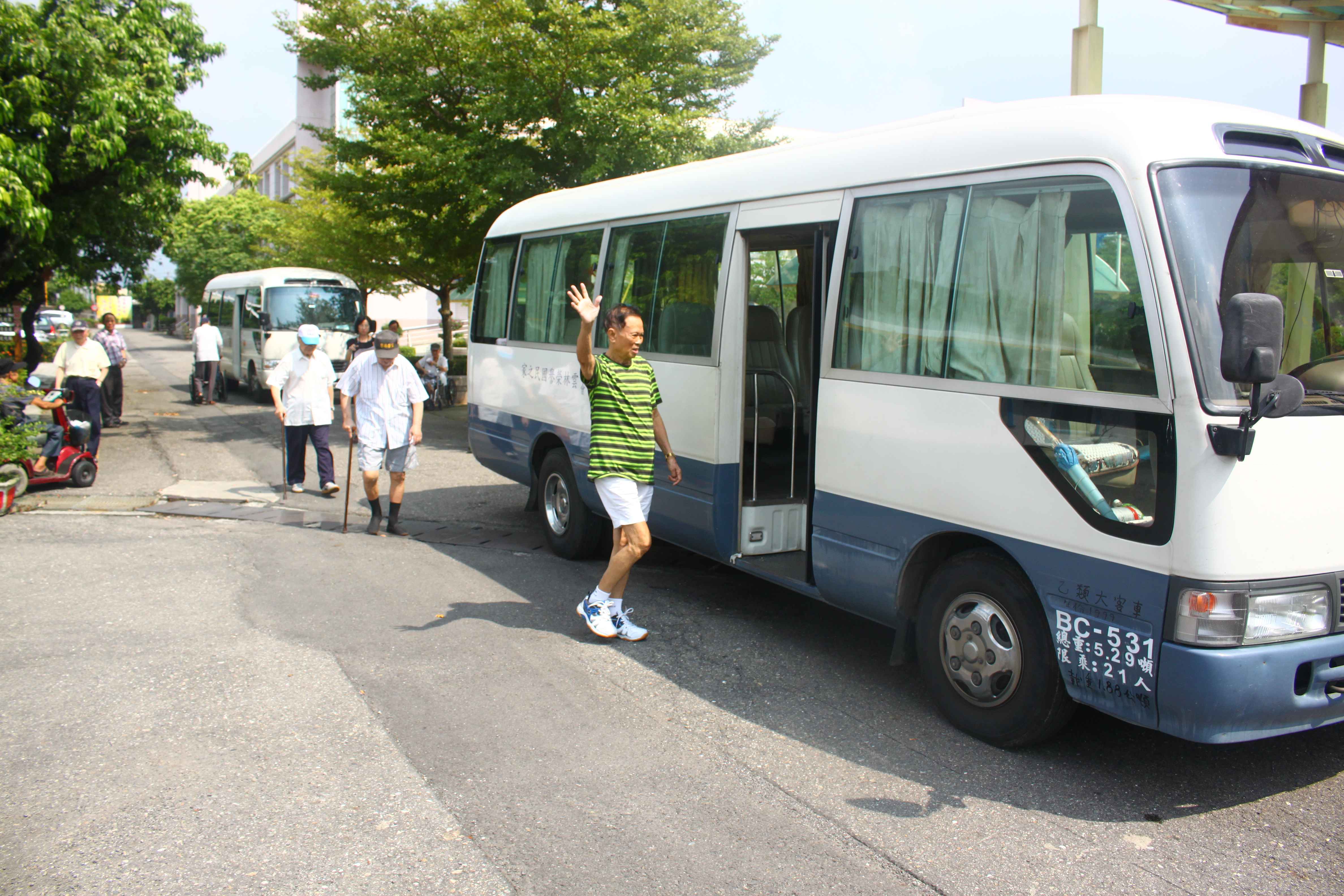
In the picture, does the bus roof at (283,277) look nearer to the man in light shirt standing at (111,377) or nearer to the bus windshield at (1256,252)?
the man in light shirt standing at (111,377)

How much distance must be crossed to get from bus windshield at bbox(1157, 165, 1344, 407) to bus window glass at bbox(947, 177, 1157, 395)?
0.19 metres

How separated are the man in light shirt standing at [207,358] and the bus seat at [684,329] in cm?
1798

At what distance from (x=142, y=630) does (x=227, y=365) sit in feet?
67.1

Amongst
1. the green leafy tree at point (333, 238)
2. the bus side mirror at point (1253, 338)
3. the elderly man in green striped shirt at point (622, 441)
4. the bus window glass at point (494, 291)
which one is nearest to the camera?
the bus side mirror at point (1253, 338)

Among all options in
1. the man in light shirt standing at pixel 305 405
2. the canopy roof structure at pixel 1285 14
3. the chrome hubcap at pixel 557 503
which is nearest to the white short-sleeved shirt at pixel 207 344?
the man in light shirt standing at pixel 305 405

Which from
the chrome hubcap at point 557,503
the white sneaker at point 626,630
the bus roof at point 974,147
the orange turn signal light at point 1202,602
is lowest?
the white sneaker at point 626,630

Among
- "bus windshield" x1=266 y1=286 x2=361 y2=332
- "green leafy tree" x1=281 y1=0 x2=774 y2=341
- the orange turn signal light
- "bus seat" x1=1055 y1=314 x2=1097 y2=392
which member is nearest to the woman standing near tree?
"green leafy tree" x1=281 y1=0 x2=774 y2=341

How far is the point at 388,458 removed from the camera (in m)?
9.28

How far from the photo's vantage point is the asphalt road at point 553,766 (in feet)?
11.5

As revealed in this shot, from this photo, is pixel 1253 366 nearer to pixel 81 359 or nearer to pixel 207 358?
pixel 81 359

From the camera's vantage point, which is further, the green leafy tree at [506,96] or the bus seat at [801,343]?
the green leafy tree at [506,96]

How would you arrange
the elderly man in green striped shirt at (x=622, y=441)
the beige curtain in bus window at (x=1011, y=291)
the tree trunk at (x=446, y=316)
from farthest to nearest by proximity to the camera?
the tree trunk at (x=446, y=316) < the elderly man in green striped shirt at (x=622, y=441) < the beige curtain in bus window at (x=1011, y=291)

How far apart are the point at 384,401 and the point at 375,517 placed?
3.42ft

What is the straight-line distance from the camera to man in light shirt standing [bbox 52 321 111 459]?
12.0m
